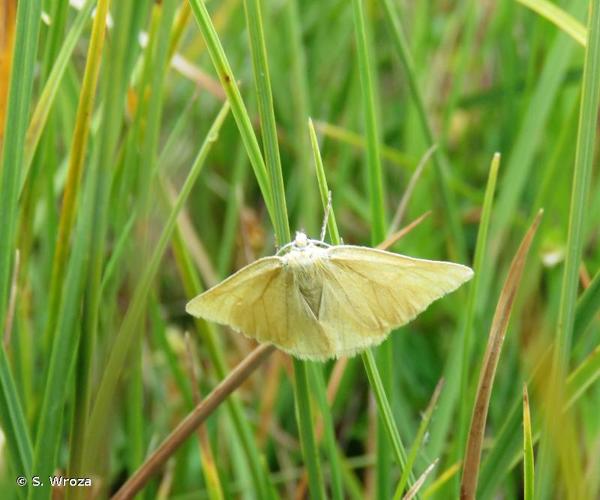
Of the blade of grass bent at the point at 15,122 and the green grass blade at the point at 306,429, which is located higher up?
the blade of grass bent at the point at 15,122

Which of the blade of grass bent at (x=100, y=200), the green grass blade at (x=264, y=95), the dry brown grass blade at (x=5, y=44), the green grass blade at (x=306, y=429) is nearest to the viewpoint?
the blade of grass bent at (x=100, y=200)

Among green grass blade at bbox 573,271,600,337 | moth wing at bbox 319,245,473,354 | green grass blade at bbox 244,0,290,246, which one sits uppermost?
green grass blade at bbox 244,0,290,246

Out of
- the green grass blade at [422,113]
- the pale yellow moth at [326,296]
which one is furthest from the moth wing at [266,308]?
the green grass blade at [422,113]

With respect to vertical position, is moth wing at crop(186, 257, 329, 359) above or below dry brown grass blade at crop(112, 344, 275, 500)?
above

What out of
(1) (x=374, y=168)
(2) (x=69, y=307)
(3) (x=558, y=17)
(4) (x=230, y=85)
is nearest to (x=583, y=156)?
(1) (x=374, y=168)

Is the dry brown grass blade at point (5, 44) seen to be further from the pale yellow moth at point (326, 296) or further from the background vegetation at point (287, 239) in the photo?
the pale yellow moth at point (326, 296)

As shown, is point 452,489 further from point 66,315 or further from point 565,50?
point 565,50

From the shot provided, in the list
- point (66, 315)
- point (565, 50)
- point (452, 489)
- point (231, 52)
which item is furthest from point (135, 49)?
point (231, 52)

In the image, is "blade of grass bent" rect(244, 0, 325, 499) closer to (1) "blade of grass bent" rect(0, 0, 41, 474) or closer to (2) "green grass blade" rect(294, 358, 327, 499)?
(2) "green grass blade" rect(294, 358, 327, 499)

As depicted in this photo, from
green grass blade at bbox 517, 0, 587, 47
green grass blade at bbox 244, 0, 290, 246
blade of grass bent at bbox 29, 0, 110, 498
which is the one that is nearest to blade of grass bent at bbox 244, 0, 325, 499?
green grass blade at bbox 244, 0, 290, 246
